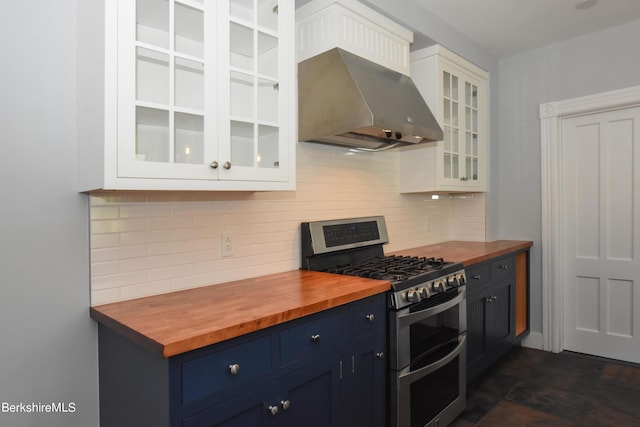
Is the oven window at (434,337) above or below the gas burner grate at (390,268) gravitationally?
below

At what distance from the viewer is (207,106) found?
1528mm

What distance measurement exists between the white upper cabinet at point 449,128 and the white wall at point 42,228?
224cm

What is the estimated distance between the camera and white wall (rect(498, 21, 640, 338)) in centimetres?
311

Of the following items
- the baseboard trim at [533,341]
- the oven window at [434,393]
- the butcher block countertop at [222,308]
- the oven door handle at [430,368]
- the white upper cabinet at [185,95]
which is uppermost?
the white upper cabinet at [185,95]

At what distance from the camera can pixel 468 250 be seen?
308 centimetres

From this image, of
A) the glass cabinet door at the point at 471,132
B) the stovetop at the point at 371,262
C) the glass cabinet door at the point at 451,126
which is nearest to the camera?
the stovetop at the point at 371,262

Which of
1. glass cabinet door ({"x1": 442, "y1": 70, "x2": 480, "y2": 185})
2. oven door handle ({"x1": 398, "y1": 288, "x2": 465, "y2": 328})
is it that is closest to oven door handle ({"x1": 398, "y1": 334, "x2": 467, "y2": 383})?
oven door handle ({"x1": 398, "y1": 288, "x2": 465, "y2": 328})

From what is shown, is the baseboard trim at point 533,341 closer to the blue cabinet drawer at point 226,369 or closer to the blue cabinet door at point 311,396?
the blue cabinet door at point 311,396

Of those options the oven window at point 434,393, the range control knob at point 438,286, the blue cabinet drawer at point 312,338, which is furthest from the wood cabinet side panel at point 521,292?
the blue cabinet drawer at point 312,338

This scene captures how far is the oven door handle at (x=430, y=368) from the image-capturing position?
6.30 feet

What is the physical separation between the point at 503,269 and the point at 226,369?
8.19ft

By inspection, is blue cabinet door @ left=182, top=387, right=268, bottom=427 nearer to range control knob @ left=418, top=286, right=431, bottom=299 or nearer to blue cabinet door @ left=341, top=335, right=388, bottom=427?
blue cabinet door @ left=341, top=335, right=388, bottom=427

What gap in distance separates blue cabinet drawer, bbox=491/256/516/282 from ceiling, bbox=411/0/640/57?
1.78m

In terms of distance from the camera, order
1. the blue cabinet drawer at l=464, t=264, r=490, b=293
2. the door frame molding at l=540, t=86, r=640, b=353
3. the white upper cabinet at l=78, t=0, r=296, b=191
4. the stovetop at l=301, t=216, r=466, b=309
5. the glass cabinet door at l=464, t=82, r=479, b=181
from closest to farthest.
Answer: the white upper cabinet at l=78, t=0, r=296, b=191
the stovetop at l=301, t=216, r=466, b=309
the blue cabinet drawer at l=464, t=264, r=490, b=293
the glass cabinet door at l=464, t=82, r=479, b=181
the door frame molding at l=540, t=86, r=640, b=353
